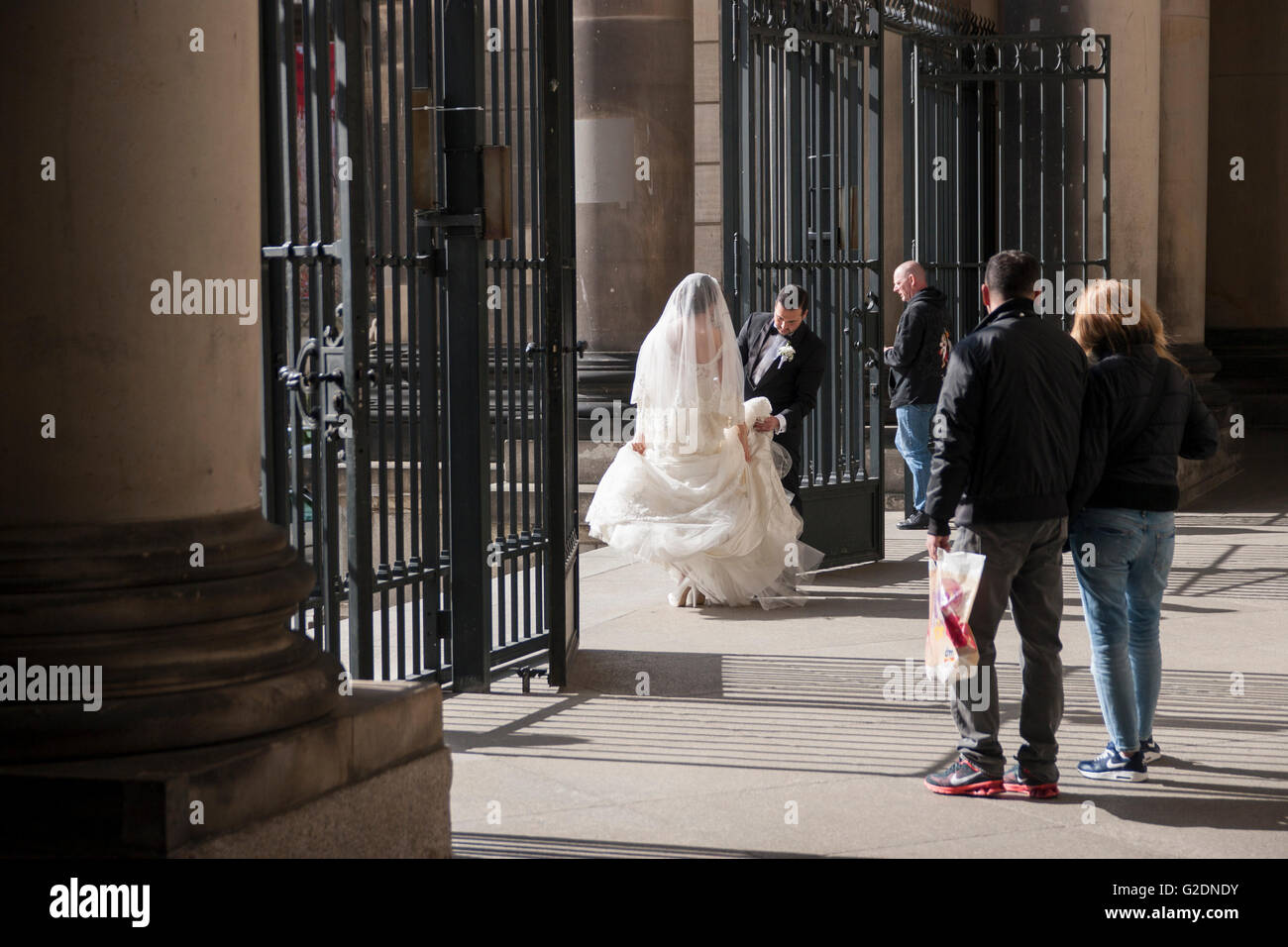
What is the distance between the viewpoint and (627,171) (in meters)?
11.6

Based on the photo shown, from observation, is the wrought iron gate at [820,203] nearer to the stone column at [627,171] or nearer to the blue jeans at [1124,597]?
the stone column at [627,171]

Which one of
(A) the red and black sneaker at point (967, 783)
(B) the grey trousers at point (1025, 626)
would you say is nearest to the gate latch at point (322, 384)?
(B) the grey trousers at point (1025, 626)

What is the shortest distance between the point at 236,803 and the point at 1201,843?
2795 mm

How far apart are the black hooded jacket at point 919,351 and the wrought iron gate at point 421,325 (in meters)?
3.95

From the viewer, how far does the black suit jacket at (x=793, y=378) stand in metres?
9.48

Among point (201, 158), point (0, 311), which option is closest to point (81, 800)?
point (0, 311)

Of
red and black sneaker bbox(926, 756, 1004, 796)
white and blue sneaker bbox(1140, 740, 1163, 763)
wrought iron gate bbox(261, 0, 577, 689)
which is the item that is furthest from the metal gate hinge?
white and blue sneaker bbox(1140, 740, 1163, 763)

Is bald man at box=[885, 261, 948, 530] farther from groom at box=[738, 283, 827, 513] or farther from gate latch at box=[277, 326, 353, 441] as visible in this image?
gate latch at box=[277, 326, 353, 441]

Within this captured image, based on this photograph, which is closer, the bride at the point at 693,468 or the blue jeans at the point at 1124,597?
the blue jeans at the point at 1124,597

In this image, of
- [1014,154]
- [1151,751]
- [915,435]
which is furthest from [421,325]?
[1014,154]

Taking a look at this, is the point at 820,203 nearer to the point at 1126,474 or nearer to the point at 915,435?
the point at 915,435

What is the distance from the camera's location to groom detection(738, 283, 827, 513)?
945 centimetres

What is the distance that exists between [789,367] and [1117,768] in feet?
14.0

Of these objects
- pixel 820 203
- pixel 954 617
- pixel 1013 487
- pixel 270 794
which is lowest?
pixel 270 794
